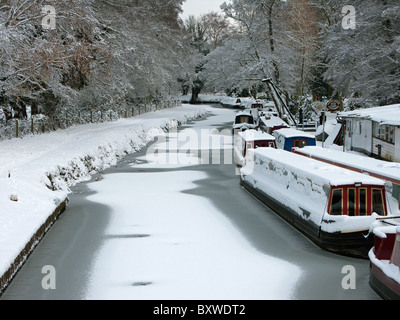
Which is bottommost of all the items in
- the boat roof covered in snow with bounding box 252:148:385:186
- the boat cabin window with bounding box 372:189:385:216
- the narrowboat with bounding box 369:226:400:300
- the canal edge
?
the canal edge

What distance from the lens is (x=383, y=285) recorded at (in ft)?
26.6

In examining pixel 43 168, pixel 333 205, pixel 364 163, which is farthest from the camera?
pixel 43 168

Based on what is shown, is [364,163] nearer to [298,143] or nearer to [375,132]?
[298,143]

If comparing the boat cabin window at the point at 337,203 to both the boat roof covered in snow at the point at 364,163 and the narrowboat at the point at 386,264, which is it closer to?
the narrowboat at the point at 386,264

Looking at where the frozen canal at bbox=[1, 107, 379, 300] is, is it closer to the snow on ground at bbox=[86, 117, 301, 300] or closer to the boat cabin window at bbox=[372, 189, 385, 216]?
the snow on ground at bbox=[86, 117, 301, 300]

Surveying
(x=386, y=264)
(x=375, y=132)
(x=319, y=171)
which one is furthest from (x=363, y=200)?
(x=375, y=132)

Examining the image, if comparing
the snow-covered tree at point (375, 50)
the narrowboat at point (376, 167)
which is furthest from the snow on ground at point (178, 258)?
the snow-covered tree at point (375, 50)

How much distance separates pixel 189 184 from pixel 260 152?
322 centimetres

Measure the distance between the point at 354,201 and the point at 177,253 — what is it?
4187mm

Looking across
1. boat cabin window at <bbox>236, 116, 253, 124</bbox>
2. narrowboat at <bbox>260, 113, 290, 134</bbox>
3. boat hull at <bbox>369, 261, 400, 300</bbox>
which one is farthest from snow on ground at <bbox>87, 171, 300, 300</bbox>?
boat cabin window at <bbox>236, 116, 253, 124</bbox>

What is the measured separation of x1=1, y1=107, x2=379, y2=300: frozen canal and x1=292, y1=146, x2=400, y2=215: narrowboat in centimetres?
280

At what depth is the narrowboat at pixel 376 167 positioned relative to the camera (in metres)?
12.6

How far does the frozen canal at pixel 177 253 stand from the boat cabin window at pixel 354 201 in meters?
1.06

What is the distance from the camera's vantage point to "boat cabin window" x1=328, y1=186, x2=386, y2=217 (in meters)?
10.9
